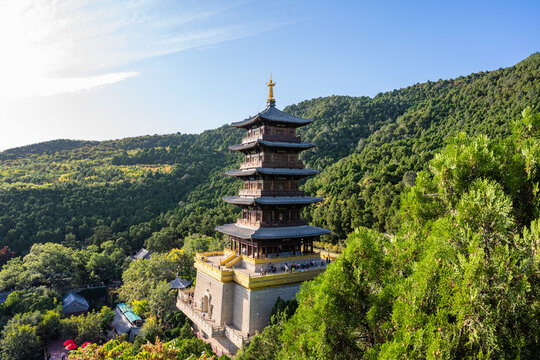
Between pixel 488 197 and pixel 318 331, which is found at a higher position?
pixel 488 197

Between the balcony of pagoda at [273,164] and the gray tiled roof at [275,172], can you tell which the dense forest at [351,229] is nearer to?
the gray tiled roof at [275,172]

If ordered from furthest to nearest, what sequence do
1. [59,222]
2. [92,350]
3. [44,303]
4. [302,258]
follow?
[59,222], [44,303], [302,258], [92,350]

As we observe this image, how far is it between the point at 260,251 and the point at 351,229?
25.5m

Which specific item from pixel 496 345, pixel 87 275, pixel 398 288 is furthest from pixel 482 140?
pixel 87 275

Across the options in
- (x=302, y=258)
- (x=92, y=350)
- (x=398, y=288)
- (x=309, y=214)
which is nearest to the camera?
(x=398, y=288)

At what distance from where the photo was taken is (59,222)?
65.0 m

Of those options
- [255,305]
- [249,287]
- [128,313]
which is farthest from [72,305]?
[249,287]

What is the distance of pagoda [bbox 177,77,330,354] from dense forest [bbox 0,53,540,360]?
1.69 meters

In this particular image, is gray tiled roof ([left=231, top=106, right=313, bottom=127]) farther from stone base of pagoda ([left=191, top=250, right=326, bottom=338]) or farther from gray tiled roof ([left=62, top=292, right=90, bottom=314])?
gray tiled roof ([left=62, top=292, right=90, bottom=314])

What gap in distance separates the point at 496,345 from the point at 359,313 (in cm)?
446

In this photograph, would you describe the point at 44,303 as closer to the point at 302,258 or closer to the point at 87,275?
the point at 87,275

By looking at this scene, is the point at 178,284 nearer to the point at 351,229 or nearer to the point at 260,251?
the point at 260,251

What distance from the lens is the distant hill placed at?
5803 cm

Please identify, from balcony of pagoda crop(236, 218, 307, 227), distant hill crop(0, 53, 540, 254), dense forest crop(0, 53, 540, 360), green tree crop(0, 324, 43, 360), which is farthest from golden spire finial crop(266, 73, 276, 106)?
green tree crop(0, 324, 43, 360)
